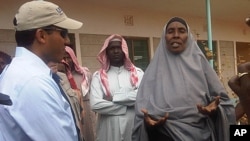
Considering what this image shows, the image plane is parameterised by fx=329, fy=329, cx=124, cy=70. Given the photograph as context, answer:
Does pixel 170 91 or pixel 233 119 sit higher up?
pixel 170 91

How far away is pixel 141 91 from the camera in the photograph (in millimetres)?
2719

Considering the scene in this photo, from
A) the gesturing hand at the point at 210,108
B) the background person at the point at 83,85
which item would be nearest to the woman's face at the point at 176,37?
the gesturing hand at the point at 210,108

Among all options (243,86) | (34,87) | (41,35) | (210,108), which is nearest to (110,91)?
(210,108)

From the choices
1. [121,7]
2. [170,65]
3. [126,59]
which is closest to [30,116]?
[170,65]

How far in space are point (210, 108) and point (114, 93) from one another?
1188 mm

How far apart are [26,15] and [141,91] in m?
1.37

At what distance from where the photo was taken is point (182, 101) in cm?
247

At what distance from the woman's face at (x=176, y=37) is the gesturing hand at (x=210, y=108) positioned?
55 cm

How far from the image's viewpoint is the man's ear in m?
1.61

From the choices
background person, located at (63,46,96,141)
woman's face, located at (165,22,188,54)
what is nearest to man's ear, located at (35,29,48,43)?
woman's face, located at (165,22,188,54)

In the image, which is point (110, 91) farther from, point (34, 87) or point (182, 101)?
point (34, 87)

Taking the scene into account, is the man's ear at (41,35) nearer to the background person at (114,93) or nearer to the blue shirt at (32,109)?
the blue shirt at (32,109)

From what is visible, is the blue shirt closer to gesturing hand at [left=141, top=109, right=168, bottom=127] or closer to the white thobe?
gesturing hand at [left=141, top=109, right=168, bottom=127]

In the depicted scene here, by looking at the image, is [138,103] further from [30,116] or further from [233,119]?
A: [30,116]
